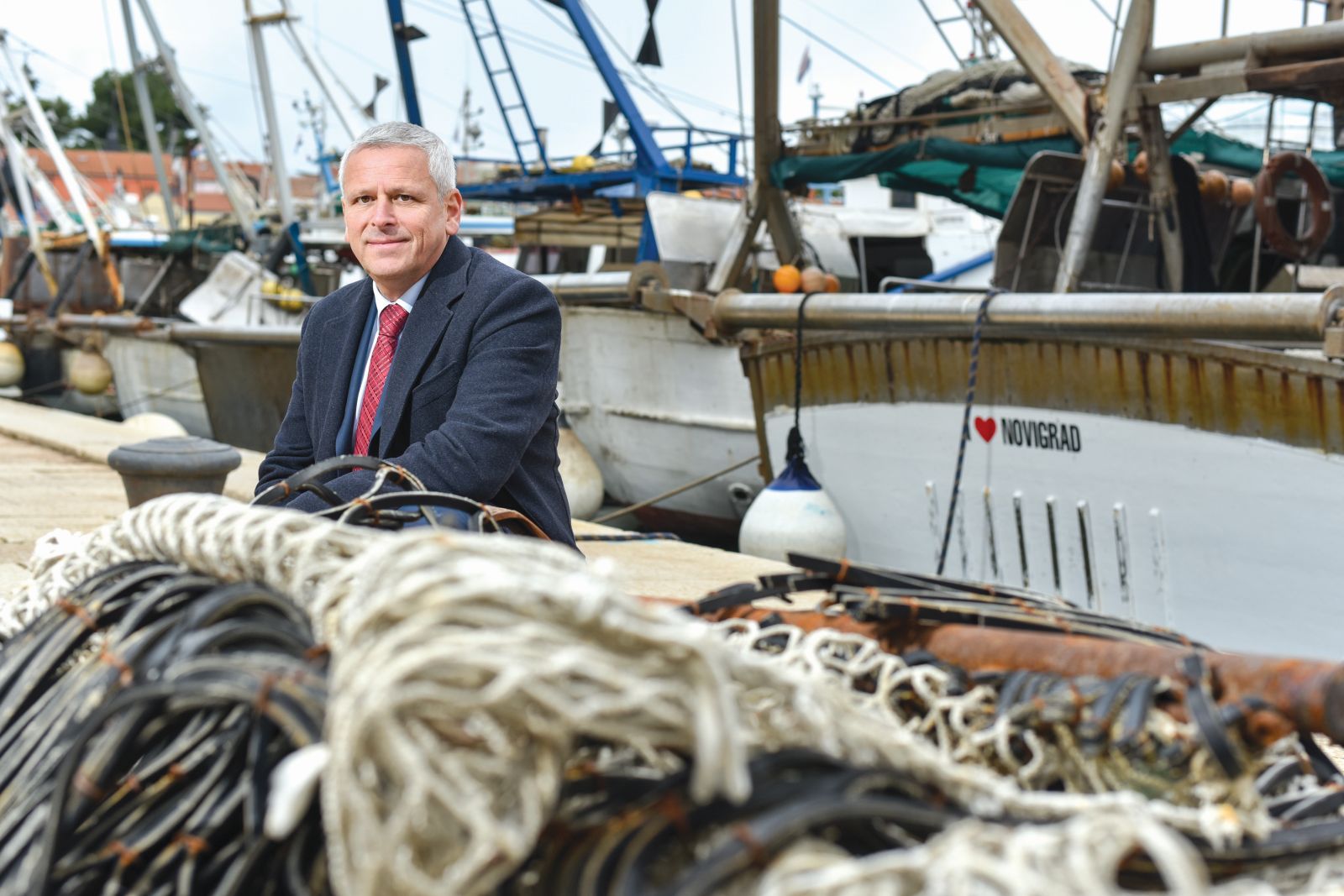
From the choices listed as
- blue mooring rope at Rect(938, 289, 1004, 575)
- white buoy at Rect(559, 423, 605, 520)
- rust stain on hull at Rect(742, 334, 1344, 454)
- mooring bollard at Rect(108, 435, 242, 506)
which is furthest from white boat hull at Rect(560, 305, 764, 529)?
mooring bollard at Rect(108, 435, 242, 506)

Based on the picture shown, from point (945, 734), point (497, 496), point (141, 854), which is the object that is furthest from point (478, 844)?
point (497, 496)

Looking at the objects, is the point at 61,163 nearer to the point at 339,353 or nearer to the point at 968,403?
the point at 968,403

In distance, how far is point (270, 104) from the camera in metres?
16.7

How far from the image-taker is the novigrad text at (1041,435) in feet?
22.6

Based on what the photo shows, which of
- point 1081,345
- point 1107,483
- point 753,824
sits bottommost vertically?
point 1107,483

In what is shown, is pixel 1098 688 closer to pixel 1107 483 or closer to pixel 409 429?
pixel 409 429

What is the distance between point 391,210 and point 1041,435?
5.03 metres

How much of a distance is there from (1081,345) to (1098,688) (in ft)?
18.2

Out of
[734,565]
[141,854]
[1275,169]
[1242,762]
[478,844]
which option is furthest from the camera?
[1275,169]

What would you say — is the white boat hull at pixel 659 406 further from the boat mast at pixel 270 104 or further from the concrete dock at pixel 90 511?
the boat mast at pixel 270 104

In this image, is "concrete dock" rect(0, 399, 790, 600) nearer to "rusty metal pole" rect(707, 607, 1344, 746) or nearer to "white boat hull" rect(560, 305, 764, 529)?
"rusty metal pole" rect(707, 607, 1344, 746)

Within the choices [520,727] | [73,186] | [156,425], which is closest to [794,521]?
[520,727]

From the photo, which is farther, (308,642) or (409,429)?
(409,429)

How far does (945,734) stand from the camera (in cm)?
150
